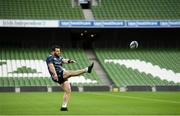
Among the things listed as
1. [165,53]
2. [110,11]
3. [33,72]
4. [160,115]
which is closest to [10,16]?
[33,72]

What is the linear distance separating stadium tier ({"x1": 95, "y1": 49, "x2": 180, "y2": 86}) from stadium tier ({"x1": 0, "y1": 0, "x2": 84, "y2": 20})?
4.84 m

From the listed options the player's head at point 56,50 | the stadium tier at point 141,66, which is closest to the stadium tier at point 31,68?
the stadium tier at point 141,66

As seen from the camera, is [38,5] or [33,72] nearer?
[33,72]

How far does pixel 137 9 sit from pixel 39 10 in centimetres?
1033

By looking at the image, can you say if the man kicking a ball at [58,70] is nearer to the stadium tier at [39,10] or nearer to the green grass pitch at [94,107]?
the green grass pitch at [94,107]

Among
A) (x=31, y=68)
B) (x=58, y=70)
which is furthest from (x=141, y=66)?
(x=58, y=70)

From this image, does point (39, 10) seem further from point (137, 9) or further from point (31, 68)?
point (137, 9)

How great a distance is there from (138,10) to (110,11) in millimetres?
2980

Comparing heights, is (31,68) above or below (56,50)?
below

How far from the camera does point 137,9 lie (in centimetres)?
5647

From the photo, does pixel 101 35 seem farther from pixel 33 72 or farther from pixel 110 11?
pixel 33 72

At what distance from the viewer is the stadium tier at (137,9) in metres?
55.1

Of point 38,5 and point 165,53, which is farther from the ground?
point 38,5

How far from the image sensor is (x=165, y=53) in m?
55.6
